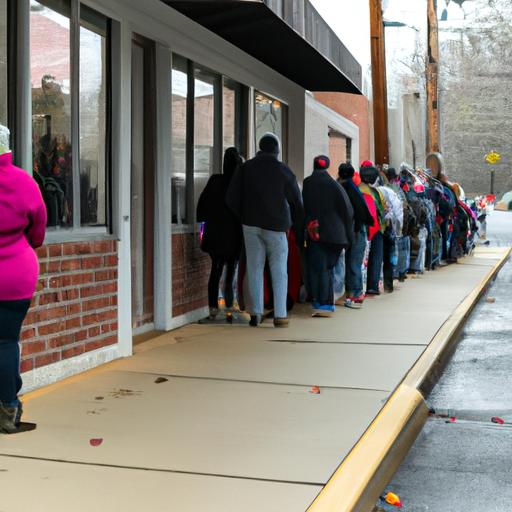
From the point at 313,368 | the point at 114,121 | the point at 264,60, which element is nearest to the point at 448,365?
the point at 313,368

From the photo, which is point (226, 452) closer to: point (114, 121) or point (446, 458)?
point (446, 458)

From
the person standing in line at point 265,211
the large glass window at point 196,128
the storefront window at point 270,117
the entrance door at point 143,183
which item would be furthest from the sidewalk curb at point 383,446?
the storefront window at point 270,117

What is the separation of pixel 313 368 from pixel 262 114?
629 centimetres

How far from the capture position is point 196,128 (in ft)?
37.5

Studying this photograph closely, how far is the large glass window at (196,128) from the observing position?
10.8m

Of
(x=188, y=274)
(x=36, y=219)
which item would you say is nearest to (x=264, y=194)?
(x=188, y=274)

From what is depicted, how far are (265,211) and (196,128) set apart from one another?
1.49 metres

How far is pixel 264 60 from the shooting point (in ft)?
43.3

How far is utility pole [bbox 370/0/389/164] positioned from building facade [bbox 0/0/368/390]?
127 inches

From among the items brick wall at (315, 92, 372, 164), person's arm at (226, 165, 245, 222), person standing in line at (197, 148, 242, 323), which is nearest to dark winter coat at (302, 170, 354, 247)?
person standing in line at (197, 148, 242, 323)

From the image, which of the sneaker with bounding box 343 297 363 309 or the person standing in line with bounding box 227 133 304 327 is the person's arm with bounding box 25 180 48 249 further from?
the sneaker with bounding box 343 297 363 309

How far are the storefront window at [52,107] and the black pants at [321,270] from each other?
15.1 feet

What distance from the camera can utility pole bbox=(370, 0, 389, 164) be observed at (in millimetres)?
17297

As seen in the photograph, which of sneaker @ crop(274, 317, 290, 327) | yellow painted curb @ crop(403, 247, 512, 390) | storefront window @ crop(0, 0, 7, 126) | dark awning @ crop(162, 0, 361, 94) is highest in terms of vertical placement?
dark awning @ crop(162, 0, 361, 94)
